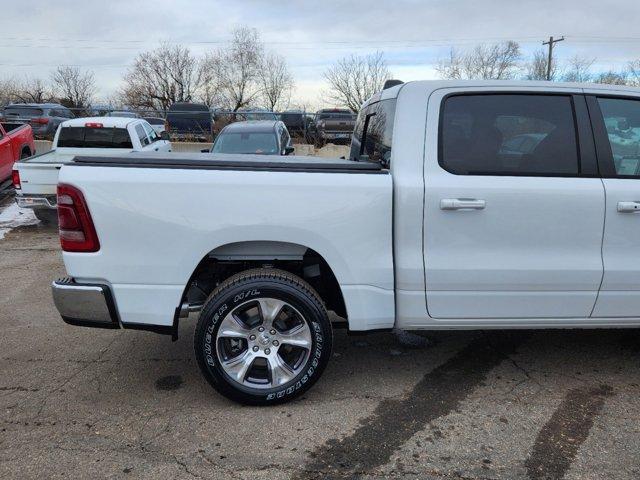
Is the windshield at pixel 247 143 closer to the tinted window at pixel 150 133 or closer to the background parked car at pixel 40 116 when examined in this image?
the tinted window at pixel 150 133

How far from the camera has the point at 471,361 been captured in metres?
4.14

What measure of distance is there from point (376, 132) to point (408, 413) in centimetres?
Answer: 197

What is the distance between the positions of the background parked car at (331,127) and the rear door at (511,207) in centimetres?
A: 1619

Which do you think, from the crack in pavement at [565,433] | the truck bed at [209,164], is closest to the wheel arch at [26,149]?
the truck bed at [209,164]

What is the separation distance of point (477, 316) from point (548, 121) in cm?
131

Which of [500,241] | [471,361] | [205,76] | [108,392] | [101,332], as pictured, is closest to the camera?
[500,241]

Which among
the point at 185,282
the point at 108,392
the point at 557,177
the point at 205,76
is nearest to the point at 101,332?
the point at 108,392

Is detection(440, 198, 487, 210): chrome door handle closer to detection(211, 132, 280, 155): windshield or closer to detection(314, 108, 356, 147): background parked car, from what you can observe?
detection(211, 132, 280, 155): windshield

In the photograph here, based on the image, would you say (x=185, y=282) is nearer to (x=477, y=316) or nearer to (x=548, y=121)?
(x=477, y=316)

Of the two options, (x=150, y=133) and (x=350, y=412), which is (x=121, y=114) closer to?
(x=150, y=133)

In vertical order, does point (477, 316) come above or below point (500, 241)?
below

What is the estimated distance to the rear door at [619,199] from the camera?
3338 millimetres

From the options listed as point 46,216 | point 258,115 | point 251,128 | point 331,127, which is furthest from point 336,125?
point 46,216

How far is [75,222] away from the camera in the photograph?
3.12 m
